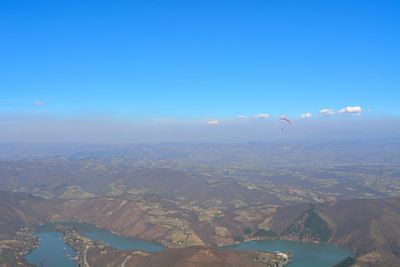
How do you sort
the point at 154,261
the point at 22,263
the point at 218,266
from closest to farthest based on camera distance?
the point at 218,266 < the point at 154,261 < the point at 22,263

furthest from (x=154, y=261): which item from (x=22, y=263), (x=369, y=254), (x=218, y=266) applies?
(x=369, y=254)

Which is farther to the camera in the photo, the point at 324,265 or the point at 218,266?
the point at 324,265

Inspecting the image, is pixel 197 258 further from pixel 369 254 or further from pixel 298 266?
pixel 369 254

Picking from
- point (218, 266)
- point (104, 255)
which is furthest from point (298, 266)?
point (104, 255)

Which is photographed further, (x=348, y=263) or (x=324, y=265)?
(x=324, y=265)

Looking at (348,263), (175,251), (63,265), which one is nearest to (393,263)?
(348,263)

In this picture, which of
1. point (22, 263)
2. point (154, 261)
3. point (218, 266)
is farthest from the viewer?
point (22, 263)

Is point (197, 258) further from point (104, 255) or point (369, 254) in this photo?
point (369, 254)
